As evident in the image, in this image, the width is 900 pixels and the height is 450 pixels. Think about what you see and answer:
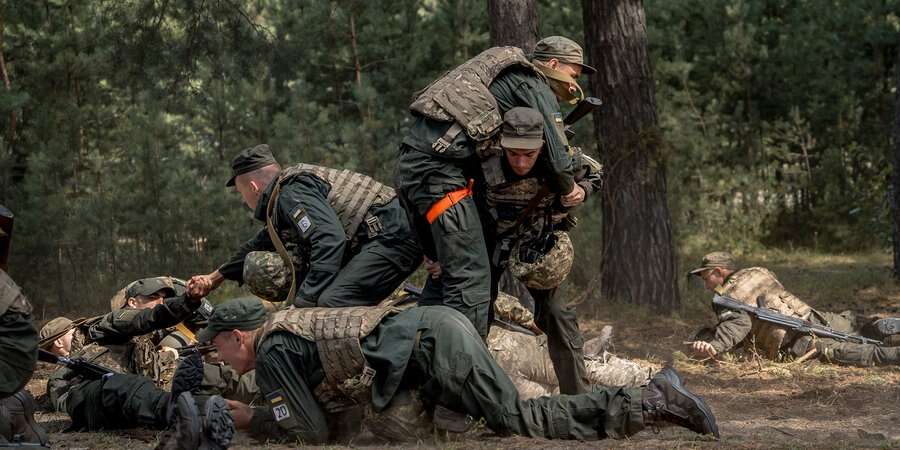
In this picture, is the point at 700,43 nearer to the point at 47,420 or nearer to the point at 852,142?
the point at 852,142

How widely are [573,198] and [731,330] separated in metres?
2.94

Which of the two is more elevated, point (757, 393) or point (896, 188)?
point (896, 188)

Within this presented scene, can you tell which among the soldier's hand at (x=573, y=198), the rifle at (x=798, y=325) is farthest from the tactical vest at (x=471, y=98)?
the rifle at (x=798, y=325)

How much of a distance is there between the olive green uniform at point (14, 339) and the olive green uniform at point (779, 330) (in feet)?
16.6

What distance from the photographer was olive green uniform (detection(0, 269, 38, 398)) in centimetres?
451

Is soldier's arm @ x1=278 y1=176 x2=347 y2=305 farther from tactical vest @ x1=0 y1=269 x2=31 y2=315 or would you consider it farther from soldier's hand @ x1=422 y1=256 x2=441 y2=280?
tactical vest @ x1=0 y1=269 x2=31 y2=315

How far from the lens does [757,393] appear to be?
693 cm

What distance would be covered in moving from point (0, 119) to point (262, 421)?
728 cm

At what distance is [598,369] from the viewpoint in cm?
654

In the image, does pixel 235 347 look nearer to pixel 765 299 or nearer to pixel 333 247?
pixel 333 247

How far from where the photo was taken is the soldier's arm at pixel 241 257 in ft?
20.7

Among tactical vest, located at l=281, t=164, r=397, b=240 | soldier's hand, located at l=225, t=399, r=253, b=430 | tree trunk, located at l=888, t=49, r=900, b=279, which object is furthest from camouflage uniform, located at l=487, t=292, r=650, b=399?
tree trunk, located at l=888, t=49, r=900, b=279

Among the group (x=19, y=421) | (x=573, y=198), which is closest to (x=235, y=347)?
(x=19, y=421)

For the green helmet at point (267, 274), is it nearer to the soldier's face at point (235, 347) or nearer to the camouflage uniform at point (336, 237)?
the camouflage uniform at point (336, 237)
